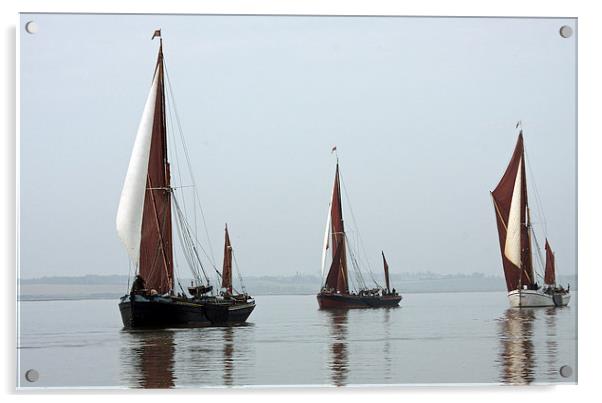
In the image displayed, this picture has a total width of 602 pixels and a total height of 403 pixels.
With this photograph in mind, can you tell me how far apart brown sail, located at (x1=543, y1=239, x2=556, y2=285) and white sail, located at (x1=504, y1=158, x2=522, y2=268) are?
0.18 m

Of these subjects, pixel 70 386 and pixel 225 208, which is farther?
pixel 225 208

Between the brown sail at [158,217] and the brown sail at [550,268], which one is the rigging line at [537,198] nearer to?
the brown sail at [550,268]

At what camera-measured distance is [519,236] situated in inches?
287

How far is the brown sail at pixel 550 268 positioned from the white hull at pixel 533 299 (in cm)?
9

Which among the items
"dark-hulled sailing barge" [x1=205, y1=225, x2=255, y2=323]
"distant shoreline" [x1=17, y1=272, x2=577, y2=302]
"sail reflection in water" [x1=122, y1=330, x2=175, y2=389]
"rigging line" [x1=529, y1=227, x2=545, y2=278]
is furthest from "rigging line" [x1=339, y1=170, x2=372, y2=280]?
"sail reflection in water" [x1=122, y1=330, x2=175, y2=389]

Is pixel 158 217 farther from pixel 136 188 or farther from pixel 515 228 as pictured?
pixel 515 228

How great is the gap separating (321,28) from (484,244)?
171 cm

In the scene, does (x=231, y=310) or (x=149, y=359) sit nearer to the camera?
(x=149, y=359)

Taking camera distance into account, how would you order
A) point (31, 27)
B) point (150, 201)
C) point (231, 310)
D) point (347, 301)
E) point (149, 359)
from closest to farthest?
point (31, 27) → point (149, 359) → point (150, 201) → point (231, 310) → point (347, 301)

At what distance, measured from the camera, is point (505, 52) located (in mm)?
7051

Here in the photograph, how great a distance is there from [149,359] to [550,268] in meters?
2.53

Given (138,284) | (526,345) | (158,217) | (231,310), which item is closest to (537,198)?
(526,345)

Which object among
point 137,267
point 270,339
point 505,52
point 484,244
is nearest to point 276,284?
point 270,339

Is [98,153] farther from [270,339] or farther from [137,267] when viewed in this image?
[270,339]
